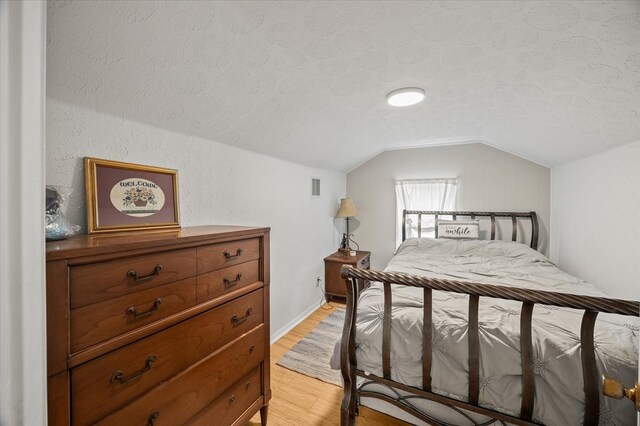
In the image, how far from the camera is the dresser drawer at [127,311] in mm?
815

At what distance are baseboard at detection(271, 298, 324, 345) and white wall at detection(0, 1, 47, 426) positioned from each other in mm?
2177

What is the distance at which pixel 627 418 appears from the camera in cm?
100

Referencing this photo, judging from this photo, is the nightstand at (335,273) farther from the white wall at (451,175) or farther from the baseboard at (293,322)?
the white wall at (451,175)

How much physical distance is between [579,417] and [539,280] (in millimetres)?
1159

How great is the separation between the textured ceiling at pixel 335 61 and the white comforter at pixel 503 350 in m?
1.29

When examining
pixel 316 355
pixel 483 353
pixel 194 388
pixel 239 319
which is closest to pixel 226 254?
pixel 239 319

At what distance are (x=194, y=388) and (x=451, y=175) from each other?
11.9ft

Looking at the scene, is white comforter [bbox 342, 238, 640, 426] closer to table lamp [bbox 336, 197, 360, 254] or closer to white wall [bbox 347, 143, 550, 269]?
white wall [bbox 347, 143, 550, 269]

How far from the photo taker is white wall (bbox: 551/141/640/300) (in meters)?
1.80

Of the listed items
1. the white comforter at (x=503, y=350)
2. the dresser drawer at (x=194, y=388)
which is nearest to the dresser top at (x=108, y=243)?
the dresser drawer at (x=194, y=388)

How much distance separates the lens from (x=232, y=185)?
6.71 ft

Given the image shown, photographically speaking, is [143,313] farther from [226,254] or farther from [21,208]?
[21,208]

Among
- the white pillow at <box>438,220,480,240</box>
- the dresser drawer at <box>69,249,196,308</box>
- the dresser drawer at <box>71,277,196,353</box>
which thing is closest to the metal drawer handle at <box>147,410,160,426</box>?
the dresser drawer at <box>71,277,196,353</box>

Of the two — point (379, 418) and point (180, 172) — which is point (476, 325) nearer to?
point (379, 418)
